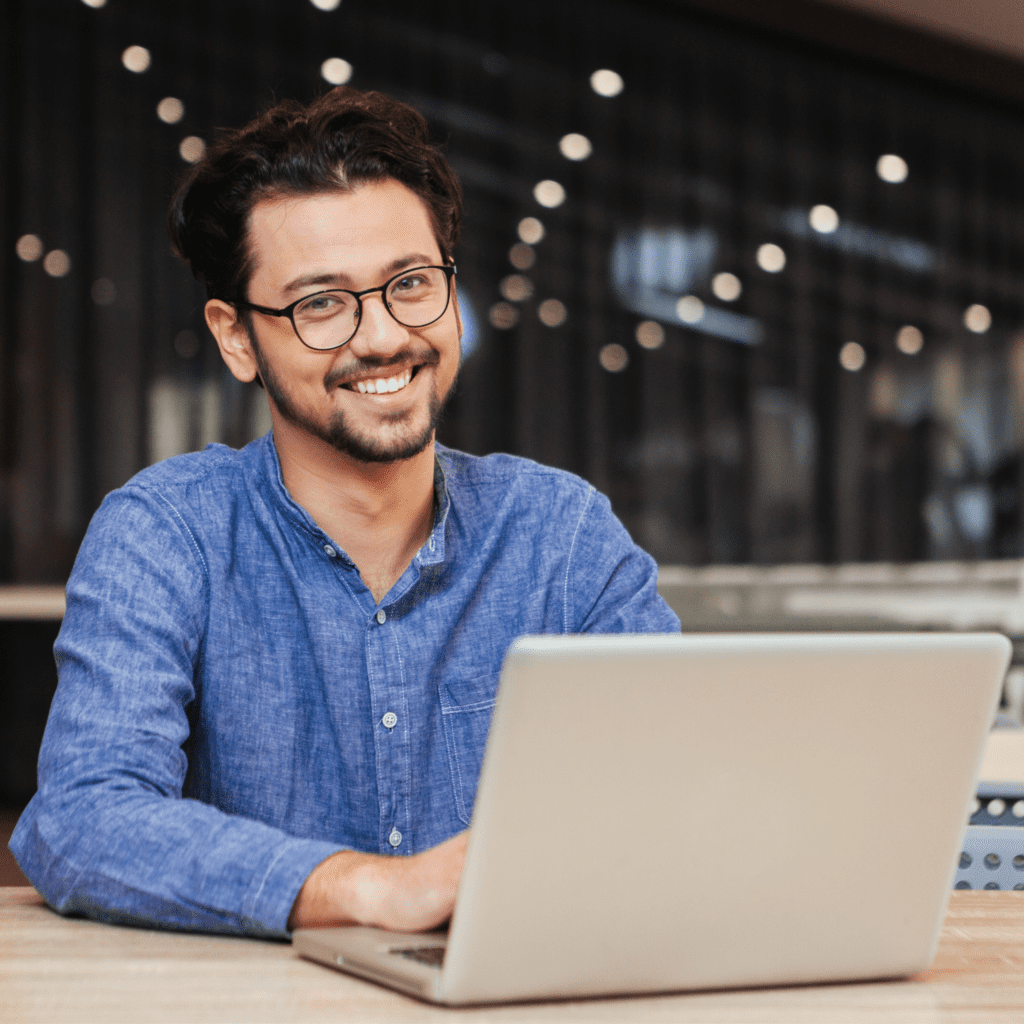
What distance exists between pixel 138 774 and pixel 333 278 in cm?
56

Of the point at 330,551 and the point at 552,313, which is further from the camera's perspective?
the point at 552,313

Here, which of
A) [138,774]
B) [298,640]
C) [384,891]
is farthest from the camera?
[298,640]

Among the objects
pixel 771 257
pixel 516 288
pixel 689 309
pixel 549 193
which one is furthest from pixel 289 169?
pixel 771 257

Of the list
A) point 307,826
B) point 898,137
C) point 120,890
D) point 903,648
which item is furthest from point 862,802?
point 898,137

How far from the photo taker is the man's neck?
1.40 m

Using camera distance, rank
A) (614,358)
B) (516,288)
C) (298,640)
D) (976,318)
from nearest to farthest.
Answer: (298,640) → (516,288) → (614,358) → (976,318)

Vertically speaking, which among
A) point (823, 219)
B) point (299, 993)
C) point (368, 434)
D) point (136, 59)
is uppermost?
point (136, 59)

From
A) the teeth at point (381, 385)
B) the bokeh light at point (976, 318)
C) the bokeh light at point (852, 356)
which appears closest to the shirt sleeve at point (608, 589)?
the teeth at point (381, 385)

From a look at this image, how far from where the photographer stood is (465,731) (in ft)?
4.33

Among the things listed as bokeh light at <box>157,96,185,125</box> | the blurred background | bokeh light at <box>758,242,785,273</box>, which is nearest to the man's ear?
the blurred background

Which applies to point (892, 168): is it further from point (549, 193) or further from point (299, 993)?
point (299, 993)

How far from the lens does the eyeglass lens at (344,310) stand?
1.33 meters

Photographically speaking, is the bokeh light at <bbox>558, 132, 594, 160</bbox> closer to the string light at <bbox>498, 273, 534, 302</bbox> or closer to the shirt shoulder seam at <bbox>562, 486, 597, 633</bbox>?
the string light at <bbox>498, 273, 534, 302</bbox>

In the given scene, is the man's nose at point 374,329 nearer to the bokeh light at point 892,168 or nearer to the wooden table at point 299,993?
the wooden table at point 299,993
